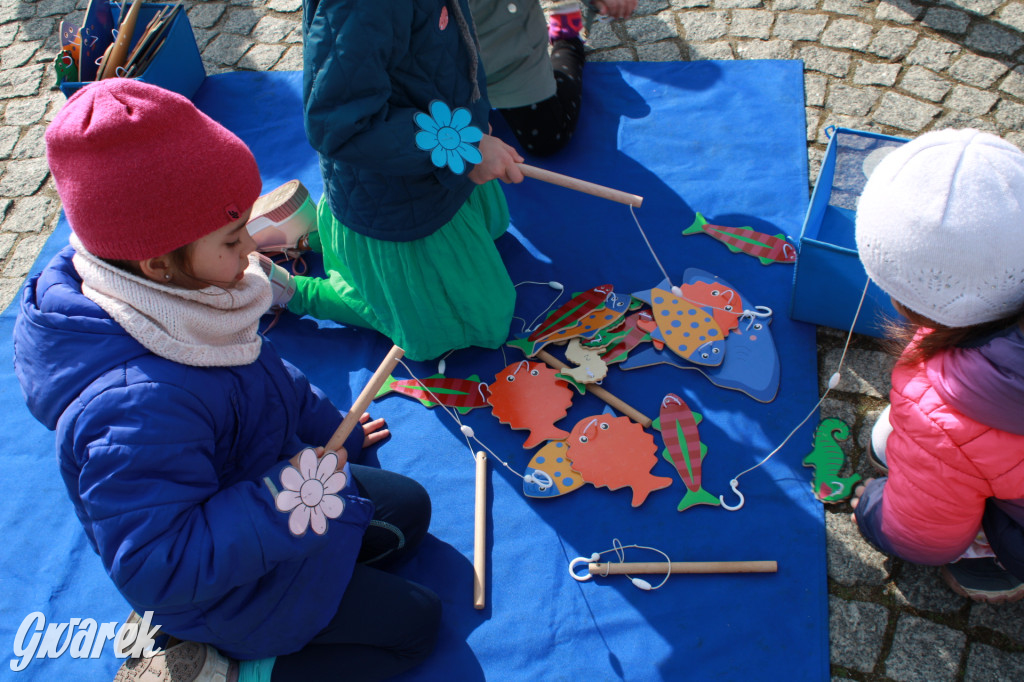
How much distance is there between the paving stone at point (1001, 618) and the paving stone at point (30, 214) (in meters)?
3.50

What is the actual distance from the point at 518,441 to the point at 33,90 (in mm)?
3145

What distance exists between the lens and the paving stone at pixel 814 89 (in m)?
3.10

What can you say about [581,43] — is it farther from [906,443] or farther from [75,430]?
[75,430]

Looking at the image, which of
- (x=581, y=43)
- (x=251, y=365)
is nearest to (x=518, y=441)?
(x=251, y=365)

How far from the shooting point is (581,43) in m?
3.37

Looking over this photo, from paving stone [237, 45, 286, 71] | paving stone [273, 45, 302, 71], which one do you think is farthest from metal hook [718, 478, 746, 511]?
paving stone [237, 45, 286, 71]

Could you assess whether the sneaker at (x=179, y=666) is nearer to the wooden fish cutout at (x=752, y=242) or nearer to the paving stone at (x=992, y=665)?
the paving stone at (x=992, y=665)

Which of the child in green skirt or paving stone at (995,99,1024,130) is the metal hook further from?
paving stone at (995,99,1024,130)

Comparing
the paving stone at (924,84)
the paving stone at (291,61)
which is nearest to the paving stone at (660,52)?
the paving stone at (924,84)

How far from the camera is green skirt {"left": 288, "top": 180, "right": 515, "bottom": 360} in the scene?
7.52 ft

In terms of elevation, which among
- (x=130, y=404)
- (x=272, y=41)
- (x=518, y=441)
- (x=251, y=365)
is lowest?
(x=518, y=441)

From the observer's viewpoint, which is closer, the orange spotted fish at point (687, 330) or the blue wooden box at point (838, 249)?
the blue wooden box at point (838, 249)

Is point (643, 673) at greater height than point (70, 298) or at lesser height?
lesser

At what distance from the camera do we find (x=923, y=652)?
1.77 m
